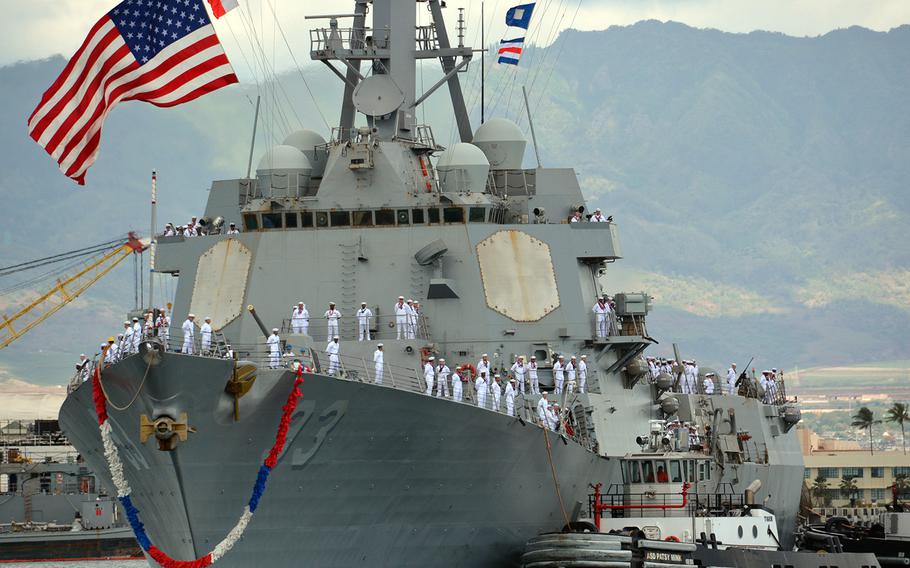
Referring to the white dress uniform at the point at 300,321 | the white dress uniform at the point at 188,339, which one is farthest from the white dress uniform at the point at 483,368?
the white dress uniform at the point at 188,339

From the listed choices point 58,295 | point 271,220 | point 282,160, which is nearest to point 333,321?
point 271,220

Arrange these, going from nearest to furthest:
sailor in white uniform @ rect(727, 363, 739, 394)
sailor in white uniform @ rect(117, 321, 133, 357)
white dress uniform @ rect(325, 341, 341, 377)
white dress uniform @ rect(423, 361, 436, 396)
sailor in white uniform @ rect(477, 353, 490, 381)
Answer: sailor in white uniform @ rect(117, 321, 133, 357)
white dress uniform @ rect(325, 341, 341, 377)
white dress uniform @ rect(423, 361, 436, 396)
sailor in white uniform @ rect(477, 353, 490, 381)
sailor in white uniform @ rect(727, 363, 739, 394)

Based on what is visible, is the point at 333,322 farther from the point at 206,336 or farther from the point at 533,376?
the point at 533,376

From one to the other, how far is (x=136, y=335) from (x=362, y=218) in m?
6.35

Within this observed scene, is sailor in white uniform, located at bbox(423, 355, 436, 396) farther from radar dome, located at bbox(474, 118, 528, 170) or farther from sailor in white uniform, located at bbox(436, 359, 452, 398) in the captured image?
radar dome, located at bbox(474, 118, 528, 170)

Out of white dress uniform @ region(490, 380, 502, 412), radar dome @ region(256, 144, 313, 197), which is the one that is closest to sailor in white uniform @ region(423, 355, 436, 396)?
white dress uniform @ region(490, 380, 502, 412)

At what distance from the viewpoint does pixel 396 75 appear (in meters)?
30.2

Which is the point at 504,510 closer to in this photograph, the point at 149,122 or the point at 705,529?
the point at 705,529

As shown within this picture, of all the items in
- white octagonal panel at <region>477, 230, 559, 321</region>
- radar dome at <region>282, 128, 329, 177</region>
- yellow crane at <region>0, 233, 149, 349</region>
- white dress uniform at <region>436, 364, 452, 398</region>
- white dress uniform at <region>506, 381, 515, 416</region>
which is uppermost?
yellow crane at <region>0, 233, 149, 349</region>

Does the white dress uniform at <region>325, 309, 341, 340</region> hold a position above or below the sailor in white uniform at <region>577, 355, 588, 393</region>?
above

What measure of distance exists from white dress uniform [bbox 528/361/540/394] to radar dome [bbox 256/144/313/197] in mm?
5679

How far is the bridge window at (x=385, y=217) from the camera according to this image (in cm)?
2768

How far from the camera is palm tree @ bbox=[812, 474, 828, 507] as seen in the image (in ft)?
275

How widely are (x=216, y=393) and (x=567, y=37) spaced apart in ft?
574
